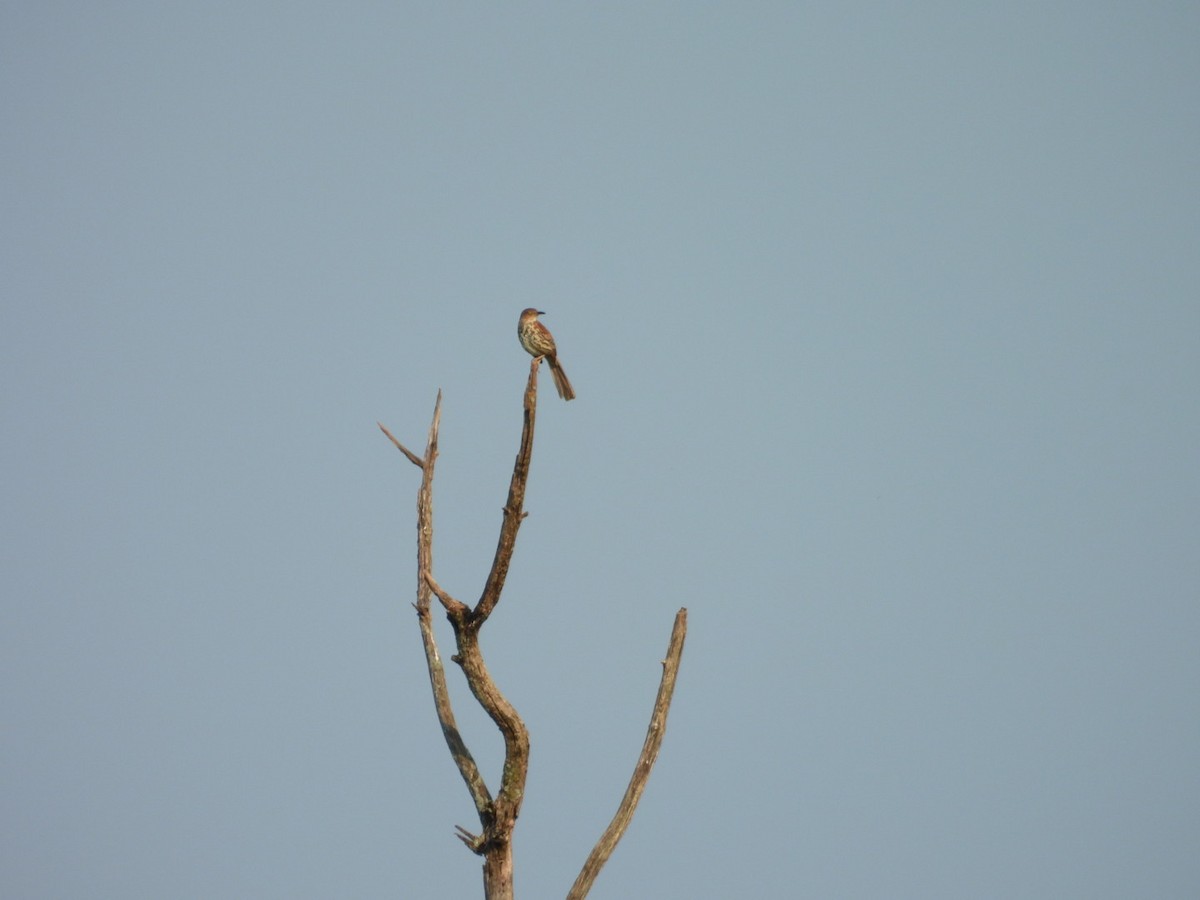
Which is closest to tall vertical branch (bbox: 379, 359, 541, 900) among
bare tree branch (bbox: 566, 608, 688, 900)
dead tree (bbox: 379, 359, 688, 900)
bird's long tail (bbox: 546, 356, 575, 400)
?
dead tree (bbox: 379, 359, 688, 900)

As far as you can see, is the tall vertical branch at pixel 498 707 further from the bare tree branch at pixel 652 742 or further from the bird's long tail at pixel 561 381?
the bird's long tail at pixel 561 381

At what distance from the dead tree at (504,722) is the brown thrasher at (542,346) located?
2.82m

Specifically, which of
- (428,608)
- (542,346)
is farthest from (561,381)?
(428,608)

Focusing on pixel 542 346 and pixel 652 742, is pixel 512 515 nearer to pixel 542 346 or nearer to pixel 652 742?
pixel 652 742

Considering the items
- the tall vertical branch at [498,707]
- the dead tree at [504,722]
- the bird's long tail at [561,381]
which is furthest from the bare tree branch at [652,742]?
the bird's long tail at [561,381]

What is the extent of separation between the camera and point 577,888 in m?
9.88

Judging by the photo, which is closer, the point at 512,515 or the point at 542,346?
the point at 512,515

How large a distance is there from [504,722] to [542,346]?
14.3 feet

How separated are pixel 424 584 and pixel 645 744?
2.14 meters

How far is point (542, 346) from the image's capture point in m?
12.9

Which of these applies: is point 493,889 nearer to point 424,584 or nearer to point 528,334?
point 424,584

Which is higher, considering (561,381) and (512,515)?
(561,381)

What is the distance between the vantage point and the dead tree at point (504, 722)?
9492mm

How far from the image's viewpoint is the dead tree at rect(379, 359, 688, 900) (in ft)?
31.1
